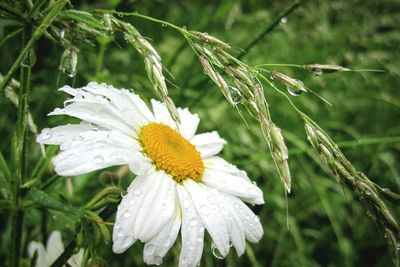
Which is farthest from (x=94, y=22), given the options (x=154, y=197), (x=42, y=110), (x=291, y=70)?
(x=291, y=70)

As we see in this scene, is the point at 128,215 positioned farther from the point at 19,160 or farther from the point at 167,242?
the point at 19,160

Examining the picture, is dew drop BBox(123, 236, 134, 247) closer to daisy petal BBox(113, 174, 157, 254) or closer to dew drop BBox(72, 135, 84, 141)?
daisy petal BBox(113, 174, 157, 254)

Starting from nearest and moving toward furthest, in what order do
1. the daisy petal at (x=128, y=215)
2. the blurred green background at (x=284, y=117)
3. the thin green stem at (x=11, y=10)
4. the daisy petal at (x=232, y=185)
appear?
1. the daisy petal at (x=128, y=215)
2. the thin green stem at (x=11, y=10)
3. the daisy petal at (x=232, y=185)
4. the blurred green background at (x=284, y=117)

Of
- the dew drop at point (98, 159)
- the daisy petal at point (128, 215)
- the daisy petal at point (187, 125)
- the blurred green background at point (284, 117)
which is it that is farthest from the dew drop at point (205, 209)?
the blurred green background at point (284, 117)

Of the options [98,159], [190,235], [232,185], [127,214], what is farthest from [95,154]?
[232,185]

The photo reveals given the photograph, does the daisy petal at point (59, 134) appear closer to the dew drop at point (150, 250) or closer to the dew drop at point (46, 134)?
the dew drop at point (46, 134)

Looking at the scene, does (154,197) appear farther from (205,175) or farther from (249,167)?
(249,167)
